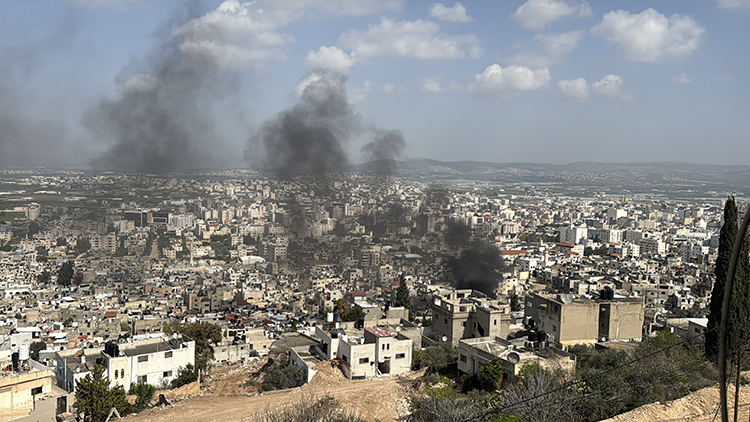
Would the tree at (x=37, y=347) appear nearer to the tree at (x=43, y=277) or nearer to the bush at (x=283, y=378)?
the bush at (x=283, y=378)

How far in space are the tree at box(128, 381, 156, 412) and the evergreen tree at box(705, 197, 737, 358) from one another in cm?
886

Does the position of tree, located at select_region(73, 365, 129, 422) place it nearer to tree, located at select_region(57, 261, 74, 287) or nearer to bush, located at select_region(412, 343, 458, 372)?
bush, located at select_region(412, 343, 458, 372)

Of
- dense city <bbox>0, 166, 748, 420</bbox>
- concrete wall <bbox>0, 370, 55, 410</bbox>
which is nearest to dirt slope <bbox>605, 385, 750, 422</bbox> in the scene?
dense city <bbox>0, 166, 748, 420</bbox>

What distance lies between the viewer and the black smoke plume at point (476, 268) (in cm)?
2692

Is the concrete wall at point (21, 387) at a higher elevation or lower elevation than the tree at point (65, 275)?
higher

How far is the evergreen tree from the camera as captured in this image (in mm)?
9258

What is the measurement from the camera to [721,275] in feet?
31.6

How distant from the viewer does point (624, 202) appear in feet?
273

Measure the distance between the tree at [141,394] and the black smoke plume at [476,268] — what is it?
1549 centimetres

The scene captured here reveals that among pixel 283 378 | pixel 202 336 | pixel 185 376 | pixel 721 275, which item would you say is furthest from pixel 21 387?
pixel 721 275

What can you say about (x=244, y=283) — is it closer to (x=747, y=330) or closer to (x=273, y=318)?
(x=273, y=318)

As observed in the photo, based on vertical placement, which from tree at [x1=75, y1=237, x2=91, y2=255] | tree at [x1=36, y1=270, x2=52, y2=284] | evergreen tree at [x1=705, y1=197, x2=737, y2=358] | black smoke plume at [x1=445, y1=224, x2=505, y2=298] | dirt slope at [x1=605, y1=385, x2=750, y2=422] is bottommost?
tree at [x1=75, y1=237, x2=91, y2=255]

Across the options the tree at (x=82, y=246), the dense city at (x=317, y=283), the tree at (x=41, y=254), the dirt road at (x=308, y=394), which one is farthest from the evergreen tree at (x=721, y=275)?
the tree at (x=82, y=246)

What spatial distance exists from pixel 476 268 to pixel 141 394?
2191 centimetres
